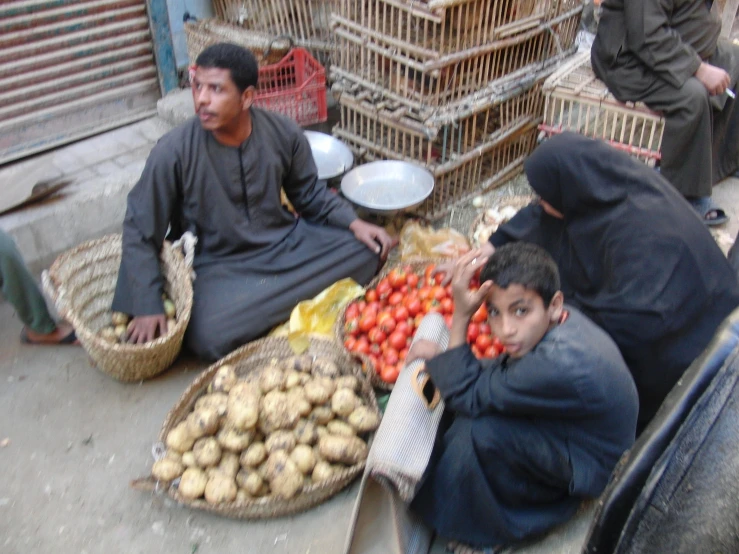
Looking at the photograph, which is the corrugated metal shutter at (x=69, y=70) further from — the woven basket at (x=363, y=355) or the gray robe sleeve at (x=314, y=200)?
the woven basket at (x=363, y=355)

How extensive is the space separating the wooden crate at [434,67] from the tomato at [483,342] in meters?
1.55

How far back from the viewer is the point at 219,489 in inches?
96.7

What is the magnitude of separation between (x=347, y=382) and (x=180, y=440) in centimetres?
74

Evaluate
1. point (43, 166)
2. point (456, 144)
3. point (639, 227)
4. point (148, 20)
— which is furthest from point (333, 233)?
point (148, 20)

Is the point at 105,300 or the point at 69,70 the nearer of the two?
the point at 105,300

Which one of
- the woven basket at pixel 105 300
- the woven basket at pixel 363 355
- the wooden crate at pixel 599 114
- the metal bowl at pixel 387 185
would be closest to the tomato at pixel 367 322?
the woven basket at pixel 363 355

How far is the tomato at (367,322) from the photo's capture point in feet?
10.3

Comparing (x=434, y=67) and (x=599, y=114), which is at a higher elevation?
(x=434, y=67)

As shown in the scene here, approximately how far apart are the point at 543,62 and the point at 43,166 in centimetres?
354

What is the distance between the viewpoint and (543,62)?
4.63 metres

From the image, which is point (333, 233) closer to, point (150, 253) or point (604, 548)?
point (150, 253)

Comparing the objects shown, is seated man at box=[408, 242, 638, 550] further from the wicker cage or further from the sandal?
the wicker cage

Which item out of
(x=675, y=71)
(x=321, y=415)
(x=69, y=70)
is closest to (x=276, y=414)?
(x=321, y=415)

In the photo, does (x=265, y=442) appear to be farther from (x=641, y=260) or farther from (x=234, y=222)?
(x=641, y=260)
